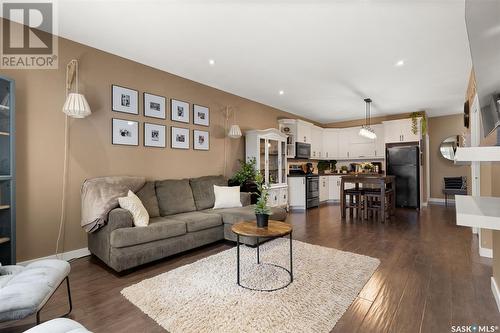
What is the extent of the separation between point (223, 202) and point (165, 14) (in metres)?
2.62

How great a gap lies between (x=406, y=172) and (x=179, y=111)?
5.87 meters

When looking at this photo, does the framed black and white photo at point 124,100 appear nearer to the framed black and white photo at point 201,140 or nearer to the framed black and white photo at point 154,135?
the framed black and white photo at point 154,135

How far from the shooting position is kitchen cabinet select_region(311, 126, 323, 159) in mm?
7289

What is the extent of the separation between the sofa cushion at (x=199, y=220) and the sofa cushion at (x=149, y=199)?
0.83ft

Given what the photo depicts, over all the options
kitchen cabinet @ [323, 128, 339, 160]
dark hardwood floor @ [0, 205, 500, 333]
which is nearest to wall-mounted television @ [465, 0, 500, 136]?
dark hardwood floor @ [0, 205, 500, 333]

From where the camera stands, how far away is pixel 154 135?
12.3ft

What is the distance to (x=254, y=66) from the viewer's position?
146 inches

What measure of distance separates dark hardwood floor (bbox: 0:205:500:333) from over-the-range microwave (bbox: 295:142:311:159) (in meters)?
3.01

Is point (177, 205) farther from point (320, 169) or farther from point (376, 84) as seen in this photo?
point (320, 169)

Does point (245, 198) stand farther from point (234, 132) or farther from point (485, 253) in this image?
point (485, 253)

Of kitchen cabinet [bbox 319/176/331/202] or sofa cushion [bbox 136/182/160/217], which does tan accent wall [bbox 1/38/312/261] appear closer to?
sofa cushion [bbox 136/182/160/217]

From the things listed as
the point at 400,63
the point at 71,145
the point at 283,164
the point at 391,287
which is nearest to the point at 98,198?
the point at 71,145

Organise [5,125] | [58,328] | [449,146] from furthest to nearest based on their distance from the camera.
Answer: [449,146], [5,125], [58,328]

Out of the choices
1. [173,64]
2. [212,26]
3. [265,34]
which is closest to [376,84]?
[265,34]
